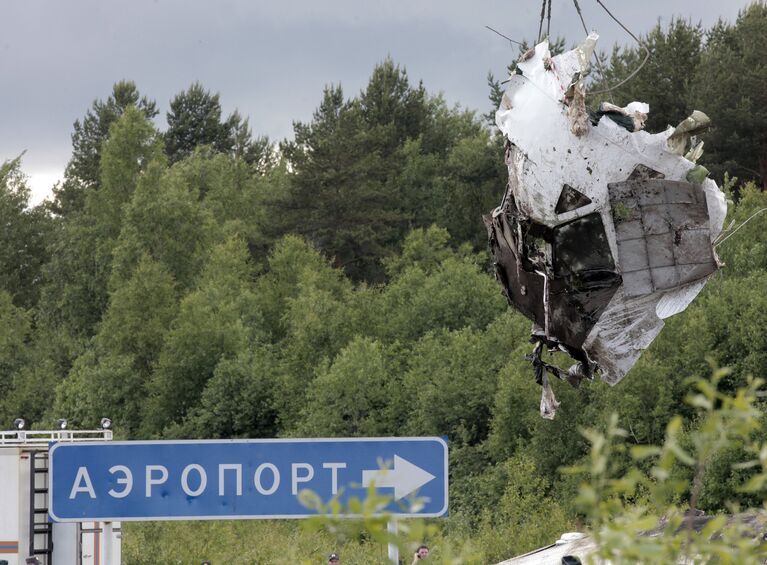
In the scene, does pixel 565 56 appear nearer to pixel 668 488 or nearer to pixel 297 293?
pixel 668 488

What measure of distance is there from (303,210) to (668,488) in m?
61.7

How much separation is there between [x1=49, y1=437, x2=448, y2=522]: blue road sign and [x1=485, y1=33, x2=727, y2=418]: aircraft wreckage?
8.62 ft

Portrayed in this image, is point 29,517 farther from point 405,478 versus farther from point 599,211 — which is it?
point 599,211

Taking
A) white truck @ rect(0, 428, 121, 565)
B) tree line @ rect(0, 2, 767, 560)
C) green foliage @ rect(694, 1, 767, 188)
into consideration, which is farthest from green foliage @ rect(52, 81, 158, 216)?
white truck @ rect(0, 428, 121, 565)

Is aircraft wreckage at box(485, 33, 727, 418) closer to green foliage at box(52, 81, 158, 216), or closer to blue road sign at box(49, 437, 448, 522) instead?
blue road sign at box(49, 437, 448, 522)

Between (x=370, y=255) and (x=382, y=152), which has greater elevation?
(x=382, y=152)

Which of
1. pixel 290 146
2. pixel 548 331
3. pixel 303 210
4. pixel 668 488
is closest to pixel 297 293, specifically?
pixel 303 210

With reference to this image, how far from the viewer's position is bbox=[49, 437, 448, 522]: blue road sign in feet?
37.6

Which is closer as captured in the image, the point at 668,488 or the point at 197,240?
the point at 668,488

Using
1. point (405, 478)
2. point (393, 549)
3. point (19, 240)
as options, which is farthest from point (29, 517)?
point (19, 240)

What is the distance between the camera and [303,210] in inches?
2611

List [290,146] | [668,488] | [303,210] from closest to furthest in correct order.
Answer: [668,488]
[303,210]
[290,146]

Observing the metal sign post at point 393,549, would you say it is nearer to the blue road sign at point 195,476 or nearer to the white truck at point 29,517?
the blue road sign at point 195,476

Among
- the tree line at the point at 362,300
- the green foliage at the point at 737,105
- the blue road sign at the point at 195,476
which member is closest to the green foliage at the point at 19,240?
the tree line at the point at 362,300
